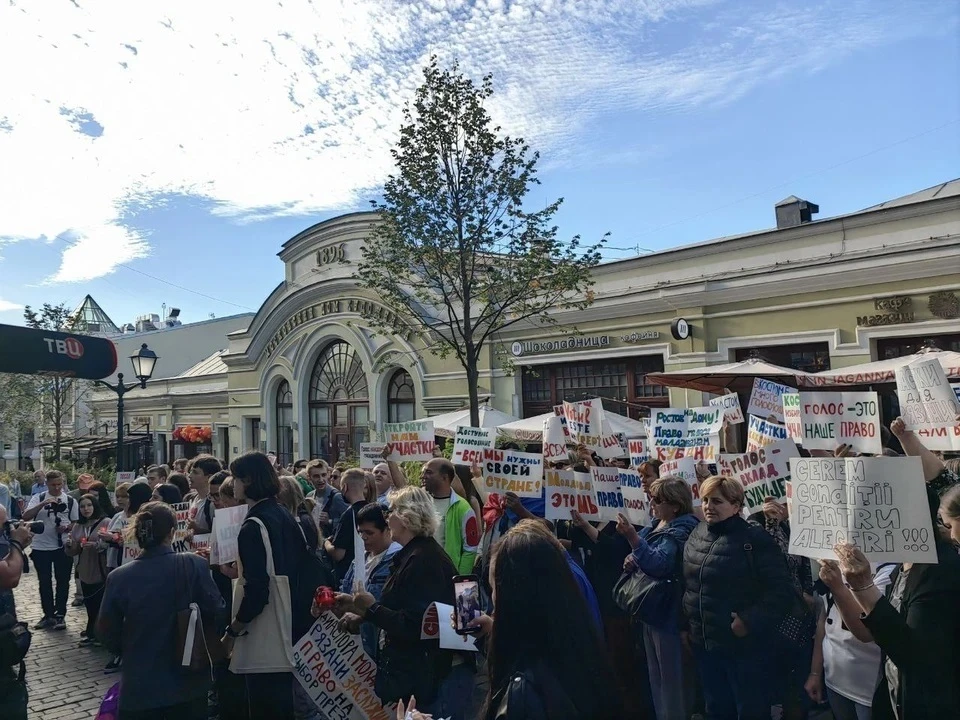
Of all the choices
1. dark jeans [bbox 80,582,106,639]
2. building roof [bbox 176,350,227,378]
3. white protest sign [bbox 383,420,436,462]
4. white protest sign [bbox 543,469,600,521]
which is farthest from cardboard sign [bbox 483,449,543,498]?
building roof [bbox 176,350,227,378]

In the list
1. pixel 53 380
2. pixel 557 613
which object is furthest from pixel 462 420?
pixel 53 380

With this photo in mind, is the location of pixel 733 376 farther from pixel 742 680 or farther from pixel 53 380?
pixel 53 380

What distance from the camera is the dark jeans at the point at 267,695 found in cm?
405

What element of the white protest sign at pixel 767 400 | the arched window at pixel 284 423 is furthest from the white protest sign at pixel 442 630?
the arched window at pixel 284 423

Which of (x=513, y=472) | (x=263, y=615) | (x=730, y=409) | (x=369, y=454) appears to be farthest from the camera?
(x=369, y=454)

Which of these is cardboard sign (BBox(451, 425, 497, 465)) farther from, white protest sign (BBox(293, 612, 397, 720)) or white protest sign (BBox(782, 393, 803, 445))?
white protest sign (BBox(293, 612, 397, 720))

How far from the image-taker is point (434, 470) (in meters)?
5.42

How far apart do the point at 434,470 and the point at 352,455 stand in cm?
1602

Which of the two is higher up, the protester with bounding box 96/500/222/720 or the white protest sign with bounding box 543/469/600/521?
the white protest sign with bounding box 543/469/600/521

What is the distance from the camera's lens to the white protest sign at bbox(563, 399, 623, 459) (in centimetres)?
805

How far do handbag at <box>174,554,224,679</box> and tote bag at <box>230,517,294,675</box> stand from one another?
143 millimetres

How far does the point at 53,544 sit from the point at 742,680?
7991 mm

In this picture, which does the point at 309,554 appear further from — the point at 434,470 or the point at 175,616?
the point at 434,470

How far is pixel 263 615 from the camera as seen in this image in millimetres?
4055
